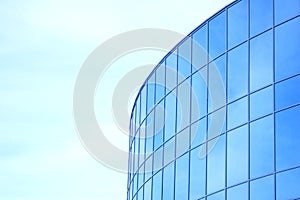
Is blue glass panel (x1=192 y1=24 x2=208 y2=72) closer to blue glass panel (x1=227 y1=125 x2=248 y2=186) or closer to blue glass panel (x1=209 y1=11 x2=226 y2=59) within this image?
blue glass panel (x1=209 y1=11 x2=226 y2=59)

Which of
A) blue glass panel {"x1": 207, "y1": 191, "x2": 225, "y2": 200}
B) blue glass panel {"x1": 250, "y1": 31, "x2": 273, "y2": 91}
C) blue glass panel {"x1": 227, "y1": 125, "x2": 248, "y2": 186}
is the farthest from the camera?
blue glass panel {"x1": 207, "y1": 191, "x2": 225, "y2": 200}

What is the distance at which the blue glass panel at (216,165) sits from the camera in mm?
31750

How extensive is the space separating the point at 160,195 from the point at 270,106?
412 inches

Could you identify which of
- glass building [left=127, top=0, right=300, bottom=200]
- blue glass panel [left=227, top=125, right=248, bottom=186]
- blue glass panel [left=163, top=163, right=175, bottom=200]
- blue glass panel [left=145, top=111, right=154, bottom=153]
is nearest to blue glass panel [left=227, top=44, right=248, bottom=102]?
glass building [left=127, top=0, right=300, bottom=200]

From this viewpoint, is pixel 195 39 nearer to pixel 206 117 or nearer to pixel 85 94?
pixel 206 117

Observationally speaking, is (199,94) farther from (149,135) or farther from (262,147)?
(262,147)

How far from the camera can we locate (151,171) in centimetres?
3975

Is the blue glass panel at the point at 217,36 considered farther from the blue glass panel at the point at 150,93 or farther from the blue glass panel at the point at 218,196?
the blue glass panel at the point at 150,93

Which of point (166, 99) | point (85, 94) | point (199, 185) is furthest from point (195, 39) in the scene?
point (85, 94)

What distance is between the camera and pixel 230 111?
32.0 meters

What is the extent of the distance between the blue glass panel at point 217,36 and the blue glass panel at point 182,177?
4.98m

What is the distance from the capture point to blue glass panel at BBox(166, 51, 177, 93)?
38219 millimetres

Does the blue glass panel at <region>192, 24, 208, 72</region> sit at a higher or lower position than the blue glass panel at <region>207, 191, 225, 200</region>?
higher

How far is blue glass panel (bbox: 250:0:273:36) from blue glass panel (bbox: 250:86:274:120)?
262cm
